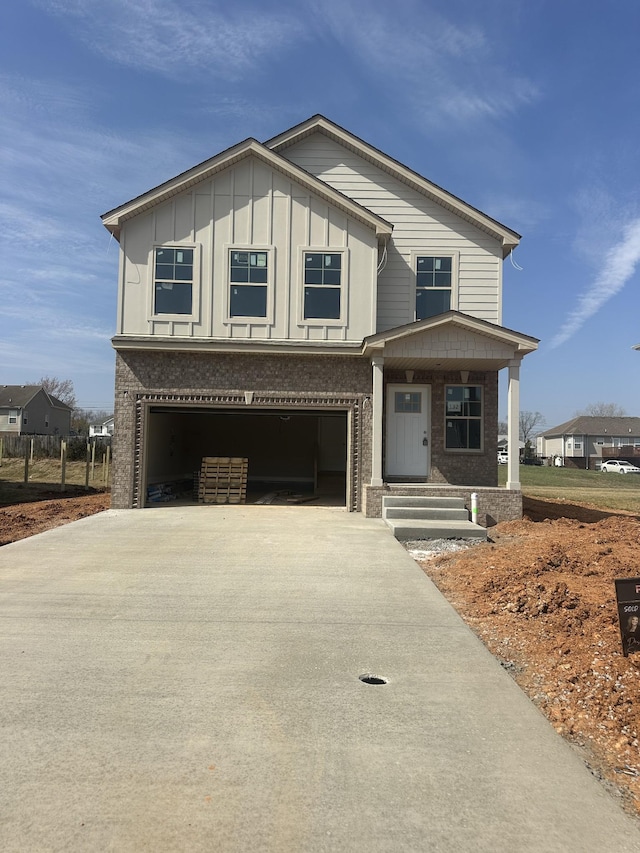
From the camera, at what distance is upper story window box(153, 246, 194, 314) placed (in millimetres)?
13625

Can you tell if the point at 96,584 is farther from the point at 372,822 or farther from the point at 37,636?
the point at 372,822

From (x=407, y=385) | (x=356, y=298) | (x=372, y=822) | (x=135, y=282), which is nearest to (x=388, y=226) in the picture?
(x=356, y=298)

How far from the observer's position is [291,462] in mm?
22172

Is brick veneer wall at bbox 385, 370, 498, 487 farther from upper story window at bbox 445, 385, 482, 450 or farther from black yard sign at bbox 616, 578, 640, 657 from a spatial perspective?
black yard sign at bbox 616, 578, 640, 657

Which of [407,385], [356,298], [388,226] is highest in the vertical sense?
[388,226]

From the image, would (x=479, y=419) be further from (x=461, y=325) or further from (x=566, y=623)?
(x=566, y=623)

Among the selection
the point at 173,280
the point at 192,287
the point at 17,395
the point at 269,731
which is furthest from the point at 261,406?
the point at 17,395

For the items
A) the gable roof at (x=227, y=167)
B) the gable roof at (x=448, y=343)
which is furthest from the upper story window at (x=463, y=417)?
the gable roof at (x=227, y=167)

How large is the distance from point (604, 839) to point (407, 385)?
12.1 metres

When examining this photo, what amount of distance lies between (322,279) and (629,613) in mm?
10753

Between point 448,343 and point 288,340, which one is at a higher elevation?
point 288,340

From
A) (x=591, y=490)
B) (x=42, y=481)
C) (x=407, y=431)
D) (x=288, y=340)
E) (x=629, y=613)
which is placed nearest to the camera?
(x=629, y=613)

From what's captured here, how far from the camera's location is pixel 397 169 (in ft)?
48.8

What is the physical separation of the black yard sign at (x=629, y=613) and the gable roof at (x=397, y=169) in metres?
12.0
